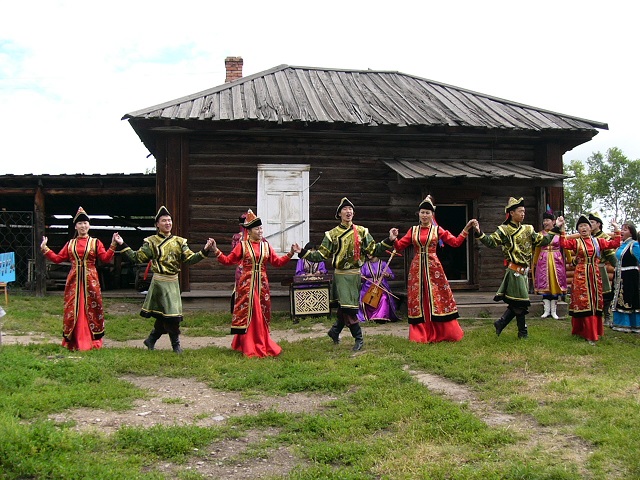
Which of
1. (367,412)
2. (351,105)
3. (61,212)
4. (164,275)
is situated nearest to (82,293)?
(164,275)

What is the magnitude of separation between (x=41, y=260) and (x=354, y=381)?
10443mm

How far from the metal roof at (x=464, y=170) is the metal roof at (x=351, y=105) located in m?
0.75

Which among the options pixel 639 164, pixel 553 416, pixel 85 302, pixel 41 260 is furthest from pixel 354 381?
pixel 639 164

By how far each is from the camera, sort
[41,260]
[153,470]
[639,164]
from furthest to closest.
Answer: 1. [639,164]
2. [41,260]
3. [153,470]

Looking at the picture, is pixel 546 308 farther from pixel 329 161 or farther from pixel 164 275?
pixel 164 275

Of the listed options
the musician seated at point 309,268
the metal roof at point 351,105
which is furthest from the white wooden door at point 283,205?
the metal roof at point 351,105

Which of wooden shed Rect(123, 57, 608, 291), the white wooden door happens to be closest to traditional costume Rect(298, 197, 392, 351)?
wooden shed Rect(123, 57, 608, 291)

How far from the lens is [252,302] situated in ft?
24.0

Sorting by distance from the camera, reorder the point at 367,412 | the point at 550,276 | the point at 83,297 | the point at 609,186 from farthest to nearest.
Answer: the point at 609,186, the point at 550,276, the point at 83,297, the point at 367,412

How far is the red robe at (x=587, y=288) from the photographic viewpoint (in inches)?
308

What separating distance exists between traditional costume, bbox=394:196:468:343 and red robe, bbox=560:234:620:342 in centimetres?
157

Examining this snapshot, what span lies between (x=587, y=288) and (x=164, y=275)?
5425 millimetres

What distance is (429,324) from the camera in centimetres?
792

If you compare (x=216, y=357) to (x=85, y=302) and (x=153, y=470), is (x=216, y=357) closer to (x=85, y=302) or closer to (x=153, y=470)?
(x=85, y=302)
